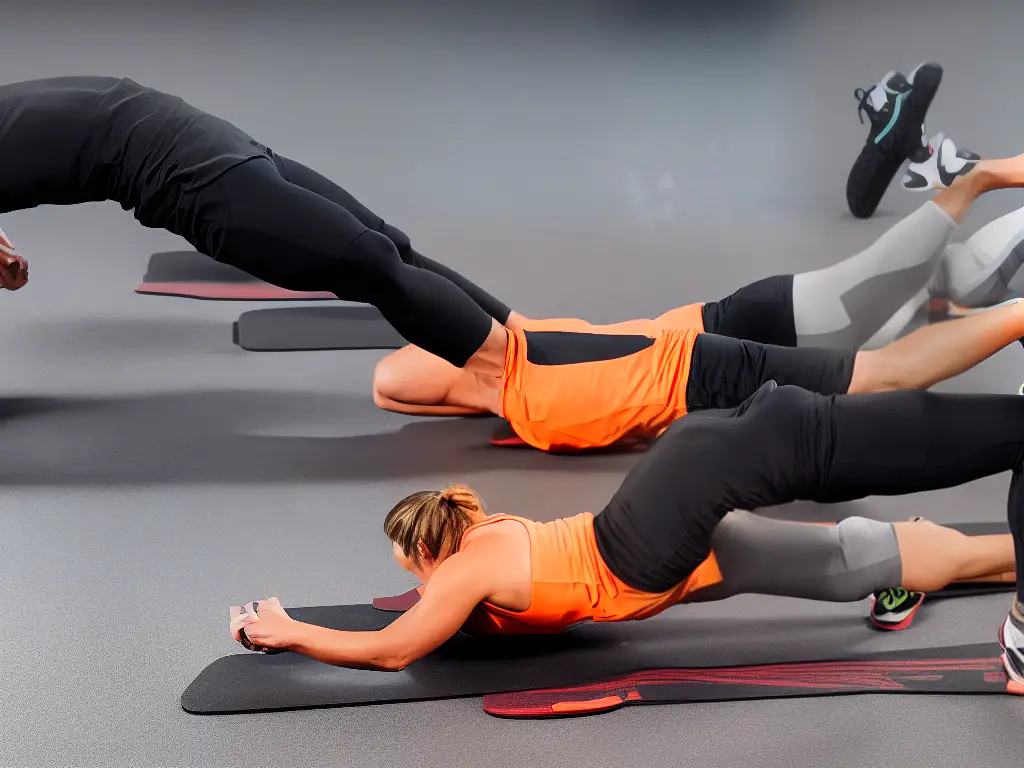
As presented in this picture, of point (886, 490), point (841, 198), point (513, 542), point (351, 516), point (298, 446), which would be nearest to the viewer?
point (886, 490)

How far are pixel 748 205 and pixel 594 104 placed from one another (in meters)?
1.12

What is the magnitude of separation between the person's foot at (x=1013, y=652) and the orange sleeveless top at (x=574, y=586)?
1.85 ft

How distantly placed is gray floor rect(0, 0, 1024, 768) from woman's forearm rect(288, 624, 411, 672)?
4.4 inches

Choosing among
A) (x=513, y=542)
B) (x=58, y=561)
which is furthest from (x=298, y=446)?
(x=513, y=542)

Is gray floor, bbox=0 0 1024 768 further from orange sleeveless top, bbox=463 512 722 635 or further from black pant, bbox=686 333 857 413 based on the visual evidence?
black pant, bbox=686 333 857 413

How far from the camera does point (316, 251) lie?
9.26ft

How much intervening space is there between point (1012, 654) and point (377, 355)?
2283 millimetres

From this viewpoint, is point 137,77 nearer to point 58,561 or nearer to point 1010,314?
point 58,561

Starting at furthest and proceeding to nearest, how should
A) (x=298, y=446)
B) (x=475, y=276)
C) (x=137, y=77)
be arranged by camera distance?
(x=137, y=77), (x=475, y=276), (x=298, y=446)

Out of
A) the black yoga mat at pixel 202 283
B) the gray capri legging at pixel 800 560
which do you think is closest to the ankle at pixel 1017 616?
the gray capri legging at pixel 800 560

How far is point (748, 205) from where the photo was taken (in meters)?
5.13

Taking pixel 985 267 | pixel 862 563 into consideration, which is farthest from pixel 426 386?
pixel 985 267

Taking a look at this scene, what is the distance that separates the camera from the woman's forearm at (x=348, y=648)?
221cm

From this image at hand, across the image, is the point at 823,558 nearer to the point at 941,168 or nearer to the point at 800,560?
the point at 800,560
